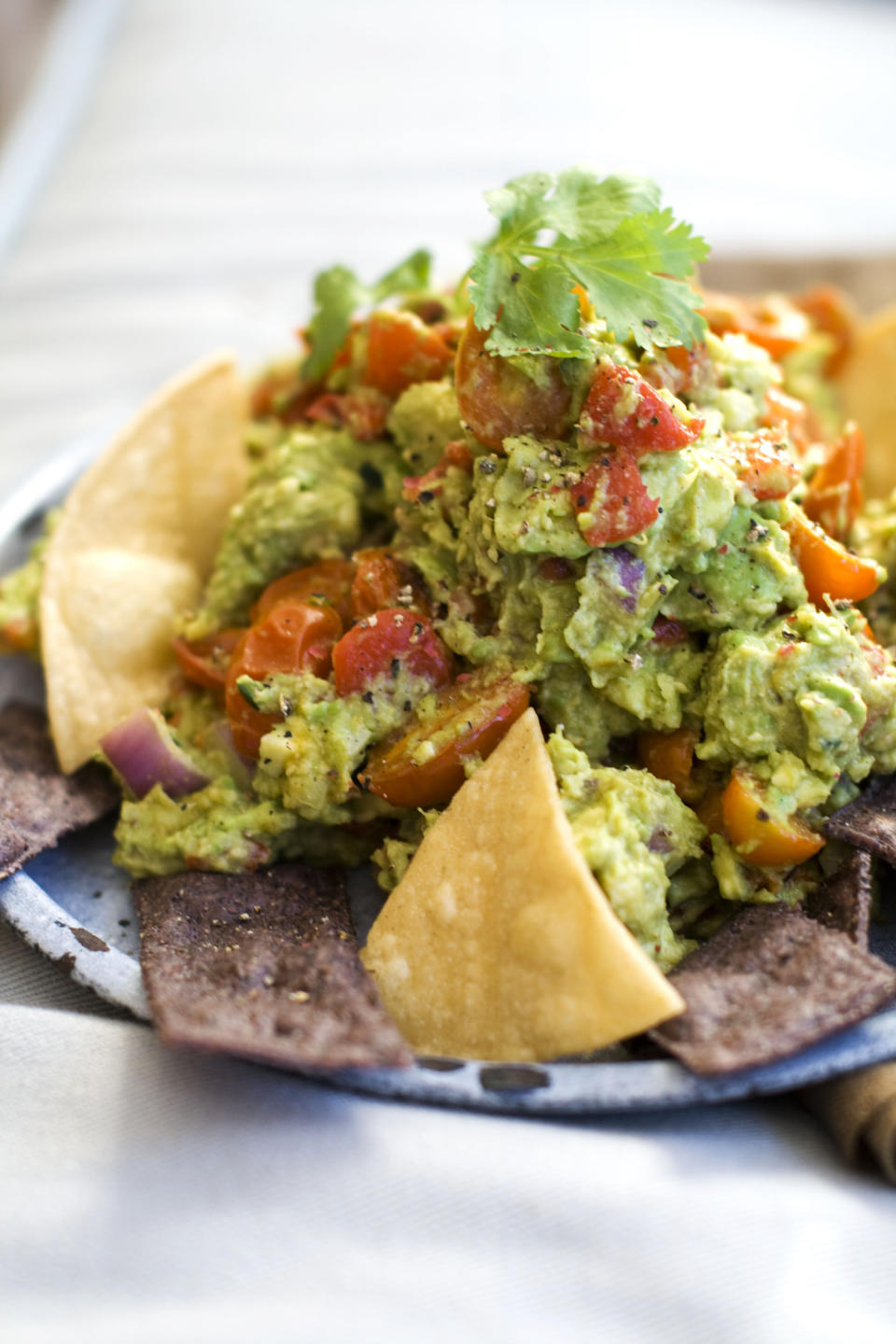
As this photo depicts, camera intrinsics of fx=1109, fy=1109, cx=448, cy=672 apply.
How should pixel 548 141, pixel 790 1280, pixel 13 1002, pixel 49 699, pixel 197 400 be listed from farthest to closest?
1. pixel 548 141
2. pixel 197 400
3. pixel 49 699
4. pixel 13 1002
5. pixel 790 1280

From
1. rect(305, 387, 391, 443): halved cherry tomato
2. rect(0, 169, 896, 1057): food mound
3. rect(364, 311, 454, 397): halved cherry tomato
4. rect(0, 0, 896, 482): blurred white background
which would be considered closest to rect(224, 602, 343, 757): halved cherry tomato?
rect(0, 169, 896, 1057): food mound

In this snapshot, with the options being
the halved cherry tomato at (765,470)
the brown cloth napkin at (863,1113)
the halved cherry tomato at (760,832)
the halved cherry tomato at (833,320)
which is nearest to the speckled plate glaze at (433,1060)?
the brown cloth napkin at (863,1113)

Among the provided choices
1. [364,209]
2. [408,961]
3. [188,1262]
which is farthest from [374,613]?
[364,209]

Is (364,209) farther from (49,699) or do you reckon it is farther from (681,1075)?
(681,1075)

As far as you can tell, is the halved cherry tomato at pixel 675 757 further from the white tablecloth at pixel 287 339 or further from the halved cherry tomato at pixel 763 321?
the halved cherry tomato at pixel 763 321

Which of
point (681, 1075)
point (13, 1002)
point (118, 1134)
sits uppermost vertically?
point (681, 1075)

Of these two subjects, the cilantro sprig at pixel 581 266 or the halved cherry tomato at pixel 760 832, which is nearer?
the halved cherry tomato at pixel 760 832
